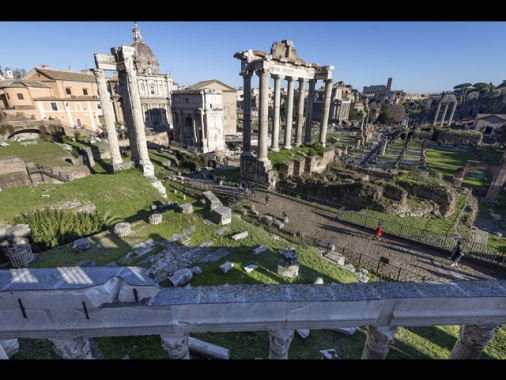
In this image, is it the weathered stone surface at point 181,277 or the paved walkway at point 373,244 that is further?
the paved walkway at point 373,244

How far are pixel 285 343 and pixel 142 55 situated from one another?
60041mm

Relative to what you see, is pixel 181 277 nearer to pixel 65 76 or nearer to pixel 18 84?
pixel 18 84

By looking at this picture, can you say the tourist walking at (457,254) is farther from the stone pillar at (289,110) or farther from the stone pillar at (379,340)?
the stone pillar at (289,110)

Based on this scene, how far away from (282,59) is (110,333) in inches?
861

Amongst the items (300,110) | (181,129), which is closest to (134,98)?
(300,110)

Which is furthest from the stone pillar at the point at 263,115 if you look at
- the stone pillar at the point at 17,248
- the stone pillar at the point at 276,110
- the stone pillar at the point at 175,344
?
the stone pillar at the point at 175,344

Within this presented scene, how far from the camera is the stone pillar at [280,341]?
3.90 meters

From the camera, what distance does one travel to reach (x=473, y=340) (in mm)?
4250

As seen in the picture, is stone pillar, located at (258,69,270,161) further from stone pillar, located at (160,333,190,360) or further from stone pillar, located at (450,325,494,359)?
stone pillar, located at (160,333,190,360)

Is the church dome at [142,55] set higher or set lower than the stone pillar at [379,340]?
higher

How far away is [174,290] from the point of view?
13.3ft

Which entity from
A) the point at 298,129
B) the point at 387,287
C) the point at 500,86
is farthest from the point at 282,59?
the point at 500,86

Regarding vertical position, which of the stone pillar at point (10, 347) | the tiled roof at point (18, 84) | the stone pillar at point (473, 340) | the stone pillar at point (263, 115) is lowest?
the stone pillar at point (10, 347)

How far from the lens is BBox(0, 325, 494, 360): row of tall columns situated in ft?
12.7
